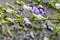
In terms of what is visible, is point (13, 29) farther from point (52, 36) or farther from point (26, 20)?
point (52, 36)

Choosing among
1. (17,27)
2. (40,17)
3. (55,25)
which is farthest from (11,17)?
(55,25)

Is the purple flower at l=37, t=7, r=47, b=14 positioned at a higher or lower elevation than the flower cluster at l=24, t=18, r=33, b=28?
higher

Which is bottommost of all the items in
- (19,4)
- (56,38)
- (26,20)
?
(56,38)

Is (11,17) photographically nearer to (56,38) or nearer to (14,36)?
(14,36)

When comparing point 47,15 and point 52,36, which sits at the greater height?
point 47,15

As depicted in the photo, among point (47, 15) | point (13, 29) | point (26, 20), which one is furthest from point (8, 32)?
point (47, 15)

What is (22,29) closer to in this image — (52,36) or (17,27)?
(17,27)

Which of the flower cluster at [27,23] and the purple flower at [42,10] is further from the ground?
the purple flower at [42,10]

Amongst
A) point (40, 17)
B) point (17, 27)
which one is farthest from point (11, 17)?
point (40, 17)

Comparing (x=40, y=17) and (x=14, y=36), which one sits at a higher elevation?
(x=40, y=17)
